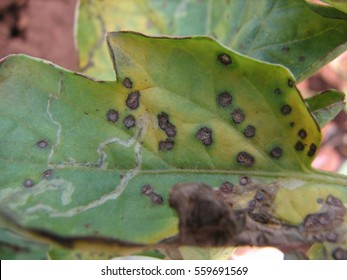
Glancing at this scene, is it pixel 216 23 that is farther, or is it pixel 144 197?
pixel 216 23

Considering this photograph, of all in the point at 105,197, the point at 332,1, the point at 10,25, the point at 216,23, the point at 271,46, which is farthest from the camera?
the point at 10,25

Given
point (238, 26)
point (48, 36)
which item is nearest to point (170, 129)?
point (238, 26)

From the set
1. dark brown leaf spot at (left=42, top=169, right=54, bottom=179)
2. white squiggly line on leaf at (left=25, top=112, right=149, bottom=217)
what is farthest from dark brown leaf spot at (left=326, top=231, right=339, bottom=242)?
dark brown leaf spot at (left=42, top=169, right=54, bottom=179)

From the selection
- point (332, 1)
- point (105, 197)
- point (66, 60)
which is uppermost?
point (332, 1)

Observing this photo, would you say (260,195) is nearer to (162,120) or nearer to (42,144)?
(162,120)

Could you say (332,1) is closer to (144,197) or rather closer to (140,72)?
(140,72)

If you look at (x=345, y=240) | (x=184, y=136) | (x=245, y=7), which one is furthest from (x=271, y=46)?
(x=345, y=240)

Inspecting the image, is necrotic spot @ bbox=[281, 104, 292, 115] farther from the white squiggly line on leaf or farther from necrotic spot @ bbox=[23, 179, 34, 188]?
necrotic spot @ bbox=[23, 179, 34, 188]
